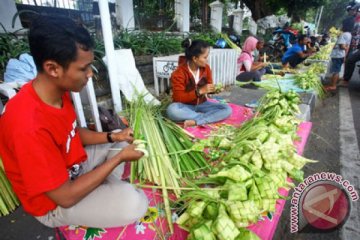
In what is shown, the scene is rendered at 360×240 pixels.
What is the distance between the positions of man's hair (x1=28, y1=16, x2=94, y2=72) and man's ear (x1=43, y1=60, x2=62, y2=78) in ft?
0.05

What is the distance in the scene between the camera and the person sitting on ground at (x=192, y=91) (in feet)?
9.50

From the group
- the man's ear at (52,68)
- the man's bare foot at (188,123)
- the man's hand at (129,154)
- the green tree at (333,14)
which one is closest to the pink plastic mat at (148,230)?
the man's hand at (129,154)

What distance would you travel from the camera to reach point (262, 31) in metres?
14.7

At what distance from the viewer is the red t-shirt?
994 mm

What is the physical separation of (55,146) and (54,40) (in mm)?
504

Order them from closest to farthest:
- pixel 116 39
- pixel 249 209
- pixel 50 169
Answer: pixel 50 169, pixel 249 209, pixel 116 39

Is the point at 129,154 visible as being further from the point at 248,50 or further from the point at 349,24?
the point at 349,24

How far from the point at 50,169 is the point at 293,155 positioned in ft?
5.70

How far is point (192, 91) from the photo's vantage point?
3035 mm

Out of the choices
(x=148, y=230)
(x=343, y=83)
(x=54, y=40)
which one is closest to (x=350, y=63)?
A: (x=343, y=83)

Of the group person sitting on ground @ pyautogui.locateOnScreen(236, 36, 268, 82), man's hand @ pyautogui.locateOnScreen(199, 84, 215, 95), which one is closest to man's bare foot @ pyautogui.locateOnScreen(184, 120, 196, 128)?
man's hand @ pyautogui.locateOnScreen(199, 84, 215, 95)

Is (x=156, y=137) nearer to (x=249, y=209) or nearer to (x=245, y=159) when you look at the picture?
(x=245, y=159)

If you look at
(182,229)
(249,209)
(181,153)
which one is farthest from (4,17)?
(249,209)

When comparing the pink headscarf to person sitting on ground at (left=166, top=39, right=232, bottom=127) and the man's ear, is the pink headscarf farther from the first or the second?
the man's ear
